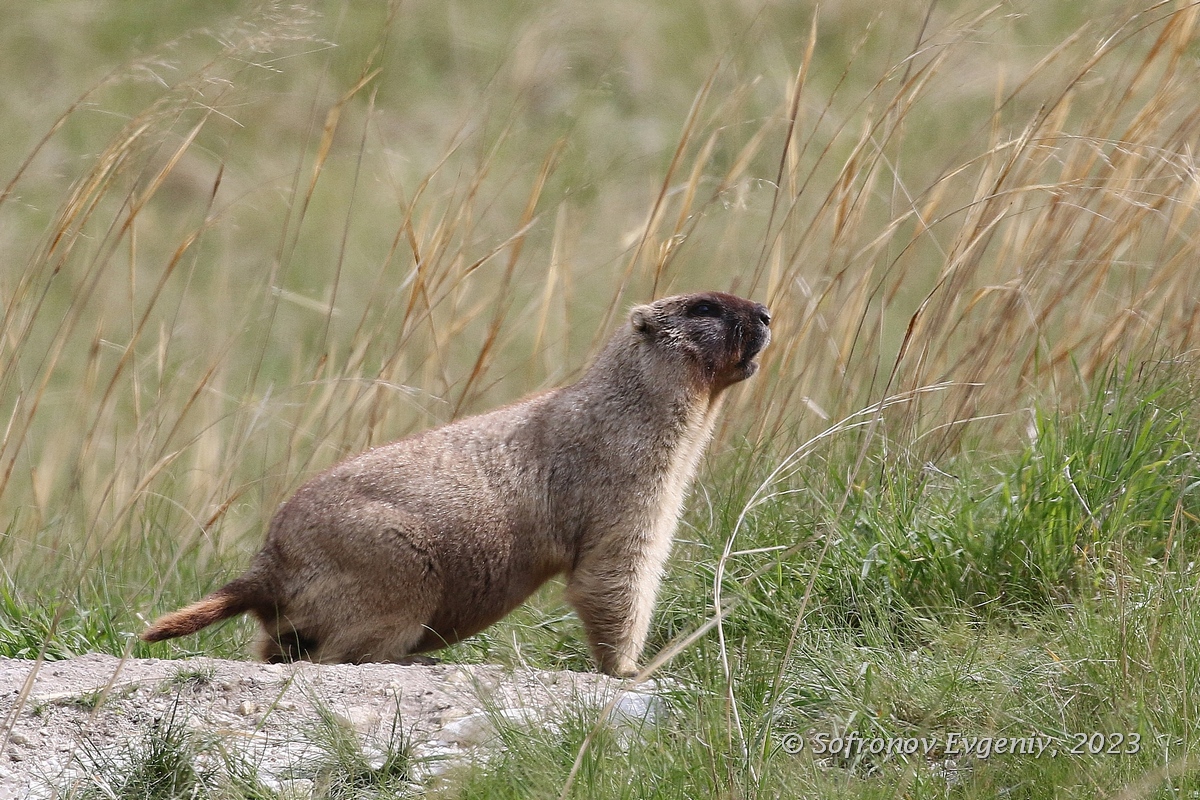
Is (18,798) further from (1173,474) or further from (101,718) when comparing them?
(1173,474)

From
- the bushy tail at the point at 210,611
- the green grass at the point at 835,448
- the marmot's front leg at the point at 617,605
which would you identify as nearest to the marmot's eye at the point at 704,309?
the green grass at the point at 835,448

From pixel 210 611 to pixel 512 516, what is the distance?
96cm

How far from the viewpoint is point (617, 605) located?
4.19 meters

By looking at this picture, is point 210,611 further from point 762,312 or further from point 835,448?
point 835,448

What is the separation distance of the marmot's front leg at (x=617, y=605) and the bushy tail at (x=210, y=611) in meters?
0.98

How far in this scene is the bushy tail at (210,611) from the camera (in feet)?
12.9

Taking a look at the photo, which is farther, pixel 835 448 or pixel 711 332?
pixel 835 448

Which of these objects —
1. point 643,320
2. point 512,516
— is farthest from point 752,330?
point 512,516

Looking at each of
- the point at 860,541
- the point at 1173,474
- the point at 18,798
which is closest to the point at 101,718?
the point at 18,798

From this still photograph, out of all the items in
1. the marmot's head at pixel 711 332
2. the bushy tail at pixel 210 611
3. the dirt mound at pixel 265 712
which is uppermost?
the marmot's head at pixel 711 332

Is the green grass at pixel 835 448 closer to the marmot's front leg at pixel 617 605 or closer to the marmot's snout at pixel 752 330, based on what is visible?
the marmot's front leg at pixel 617 605

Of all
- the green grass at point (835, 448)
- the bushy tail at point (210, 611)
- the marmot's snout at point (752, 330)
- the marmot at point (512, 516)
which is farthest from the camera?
the marmot's snout at point (752, 330)

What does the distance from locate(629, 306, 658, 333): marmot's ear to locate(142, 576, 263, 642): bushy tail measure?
5.12 feet

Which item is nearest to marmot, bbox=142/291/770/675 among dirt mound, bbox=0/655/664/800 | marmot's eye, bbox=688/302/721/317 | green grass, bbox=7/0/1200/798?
marmot's eye, bbox=688/302/721/317
